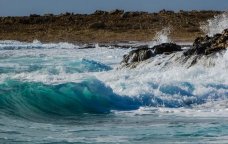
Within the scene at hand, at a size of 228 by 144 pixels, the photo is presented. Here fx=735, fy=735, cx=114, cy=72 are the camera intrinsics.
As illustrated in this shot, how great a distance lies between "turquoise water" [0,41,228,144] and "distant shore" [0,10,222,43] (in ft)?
89.1

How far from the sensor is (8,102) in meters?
16.5

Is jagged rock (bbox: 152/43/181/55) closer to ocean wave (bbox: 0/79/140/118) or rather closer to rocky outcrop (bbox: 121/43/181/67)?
rocky outcrop (bbox: 121/43/181/67)

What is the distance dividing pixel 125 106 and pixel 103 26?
3937 cm

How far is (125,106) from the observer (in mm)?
17188

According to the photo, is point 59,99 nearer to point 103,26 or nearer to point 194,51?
point 194,51

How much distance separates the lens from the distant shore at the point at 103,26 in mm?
53000

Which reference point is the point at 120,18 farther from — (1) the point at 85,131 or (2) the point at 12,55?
(1) the point at 85,131

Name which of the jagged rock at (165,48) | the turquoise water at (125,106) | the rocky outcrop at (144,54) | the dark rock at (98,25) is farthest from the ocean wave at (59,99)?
the dark rock at (98,25)

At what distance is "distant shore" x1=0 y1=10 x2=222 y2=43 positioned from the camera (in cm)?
5300

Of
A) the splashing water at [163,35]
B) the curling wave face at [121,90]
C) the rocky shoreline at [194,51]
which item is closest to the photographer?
the curling wave face at [121,90]

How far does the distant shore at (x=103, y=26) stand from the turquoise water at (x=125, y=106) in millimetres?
27172

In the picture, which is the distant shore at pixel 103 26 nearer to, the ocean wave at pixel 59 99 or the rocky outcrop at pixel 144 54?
A: the rocky outcrop at pixel 144 54


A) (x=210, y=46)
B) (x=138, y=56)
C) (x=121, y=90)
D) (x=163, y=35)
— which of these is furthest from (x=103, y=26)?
(x=121, y=90)

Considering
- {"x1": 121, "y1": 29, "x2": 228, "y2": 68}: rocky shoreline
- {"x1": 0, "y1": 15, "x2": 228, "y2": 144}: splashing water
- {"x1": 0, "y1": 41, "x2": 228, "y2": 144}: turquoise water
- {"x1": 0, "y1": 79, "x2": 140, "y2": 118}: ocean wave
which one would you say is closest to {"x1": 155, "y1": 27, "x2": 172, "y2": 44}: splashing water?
{"x1": 121, "y1": 29, "x2": 228, "y2": 68}: rocky shoreline
